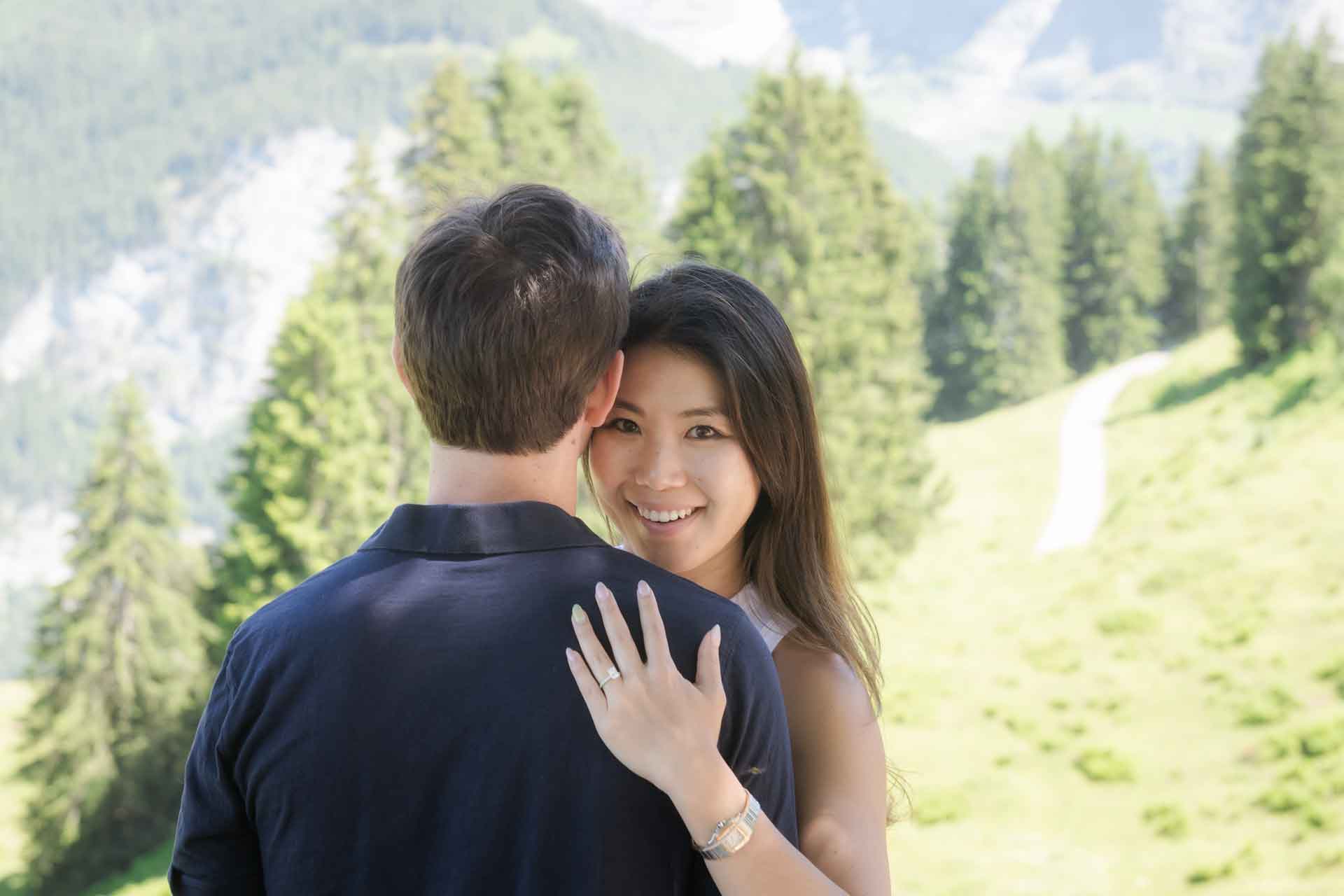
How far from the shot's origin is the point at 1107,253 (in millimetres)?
54625

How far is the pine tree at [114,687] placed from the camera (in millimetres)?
23781

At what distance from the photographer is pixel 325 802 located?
186 centimetres

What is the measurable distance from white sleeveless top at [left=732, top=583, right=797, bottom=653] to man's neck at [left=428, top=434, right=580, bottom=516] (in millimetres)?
677

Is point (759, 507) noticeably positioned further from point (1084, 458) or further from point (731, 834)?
point (1084, 458)

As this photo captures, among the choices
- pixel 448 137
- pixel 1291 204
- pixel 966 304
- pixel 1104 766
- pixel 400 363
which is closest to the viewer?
pixel 400 363

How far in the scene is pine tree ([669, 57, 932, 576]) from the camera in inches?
852

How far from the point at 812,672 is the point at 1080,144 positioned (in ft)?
191

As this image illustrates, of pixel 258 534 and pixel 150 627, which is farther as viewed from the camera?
pixel 150 627

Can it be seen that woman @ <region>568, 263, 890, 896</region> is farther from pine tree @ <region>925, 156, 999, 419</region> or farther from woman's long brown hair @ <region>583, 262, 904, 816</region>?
pine tree @ <region>925, 156, 999, 419</region>

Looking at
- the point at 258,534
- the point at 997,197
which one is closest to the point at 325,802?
the point at 258,534

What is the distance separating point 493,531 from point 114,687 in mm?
24690

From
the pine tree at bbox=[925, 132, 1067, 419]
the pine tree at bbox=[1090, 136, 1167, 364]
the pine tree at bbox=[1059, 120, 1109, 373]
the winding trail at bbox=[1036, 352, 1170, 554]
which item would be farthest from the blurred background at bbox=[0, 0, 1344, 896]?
the pine tree at bbox=[1059, 120, 1109, 373]

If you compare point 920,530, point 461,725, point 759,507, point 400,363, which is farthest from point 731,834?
point 920,530

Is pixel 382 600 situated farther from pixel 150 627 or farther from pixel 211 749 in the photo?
pixel 150 627
